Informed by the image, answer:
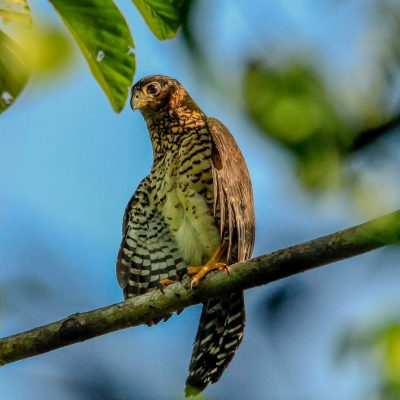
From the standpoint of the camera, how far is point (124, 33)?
1.77m

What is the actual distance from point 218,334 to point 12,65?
3.89 meters

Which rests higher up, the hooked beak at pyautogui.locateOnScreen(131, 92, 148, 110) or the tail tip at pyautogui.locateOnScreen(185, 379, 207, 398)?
the hooked beak at pyautogui.locateOnScreen(131, 92, 148, 110)

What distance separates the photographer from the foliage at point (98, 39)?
1393 mm

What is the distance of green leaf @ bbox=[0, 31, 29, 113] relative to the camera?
1.37 m

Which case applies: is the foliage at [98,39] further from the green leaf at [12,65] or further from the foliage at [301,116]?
the foliage at [301,116]

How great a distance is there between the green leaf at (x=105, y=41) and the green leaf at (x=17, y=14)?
0.06 metres

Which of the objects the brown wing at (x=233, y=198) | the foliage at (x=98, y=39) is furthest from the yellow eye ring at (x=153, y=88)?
the foliage at (x=98, y=39)

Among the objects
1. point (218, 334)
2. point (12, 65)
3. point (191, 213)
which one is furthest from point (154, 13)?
point (191, 213)

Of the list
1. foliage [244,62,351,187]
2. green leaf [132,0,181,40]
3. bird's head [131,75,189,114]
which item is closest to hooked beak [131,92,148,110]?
bird's head [131,75,189,114]

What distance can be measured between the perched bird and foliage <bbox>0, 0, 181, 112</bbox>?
273 centimetres

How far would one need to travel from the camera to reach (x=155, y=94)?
245 inches

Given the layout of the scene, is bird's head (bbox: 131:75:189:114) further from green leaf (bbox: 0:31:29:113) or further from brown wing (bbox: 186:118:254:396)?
green leaf (bbox: 0:31:29:113)

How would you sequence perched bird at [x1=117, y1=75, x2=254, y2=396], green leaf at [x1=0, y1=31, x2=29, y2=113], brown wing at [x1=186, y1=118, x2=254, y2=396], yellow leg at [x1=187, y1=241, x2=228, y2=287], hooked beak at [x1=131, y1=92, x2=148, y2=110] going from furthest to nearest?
hooked beak at [x1=131, y1=92, x2=148, y2=110], perched bird at [x1=117, y1=75, x2=254, y2=396], brown wing at [x1=186, y1=118, x2=254, y2=396], yellow leg at [x1=187, y1=241, x2=228, y2=287], green leaf at [x1=0, y1=31, x2=29, y2=113]

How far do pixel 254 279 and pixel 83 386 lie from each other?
2563 mm
